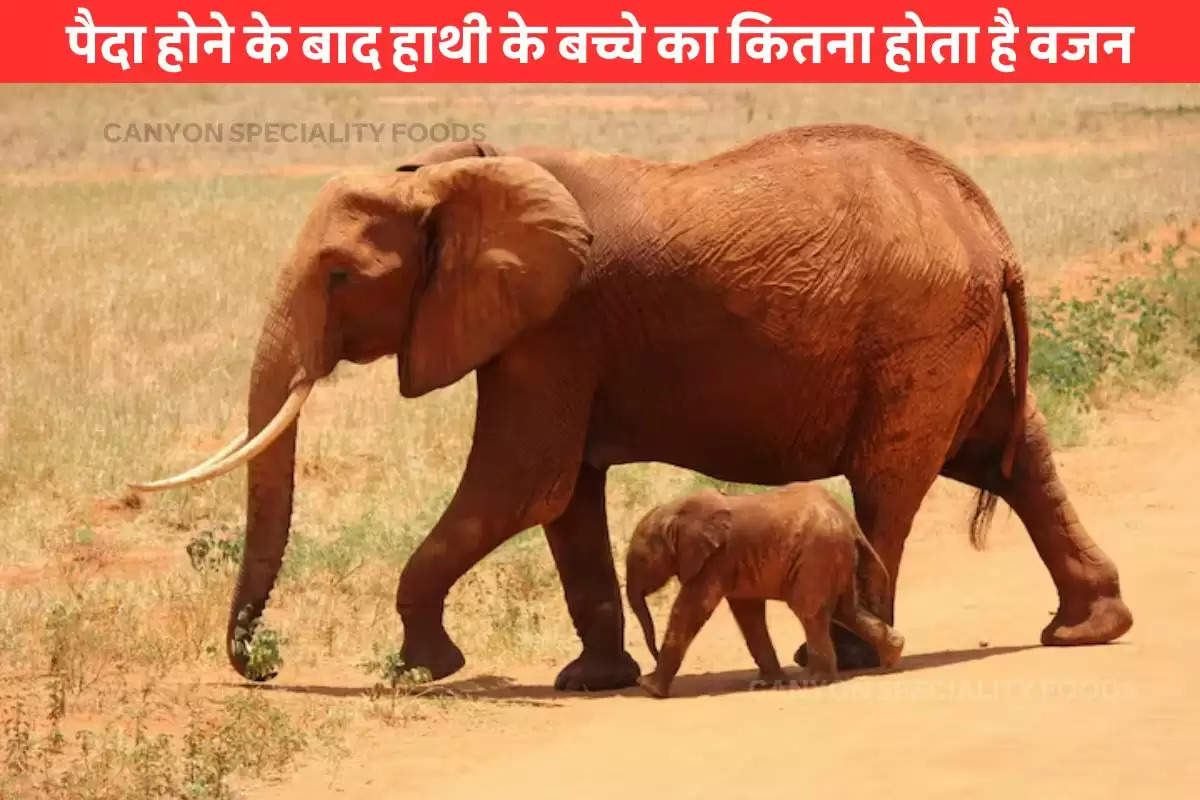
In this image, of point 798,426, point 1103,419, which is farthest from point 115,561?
point 1103,419

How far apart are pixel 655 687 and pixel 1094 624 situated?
237cm

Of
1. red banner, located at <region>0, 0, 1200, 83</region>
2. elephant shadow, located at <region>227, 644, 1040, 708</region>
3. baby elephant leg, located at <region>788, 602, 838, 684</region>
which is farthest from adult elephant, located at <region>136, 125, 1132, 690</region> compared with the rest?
red banner, located at <region>0, 0, 1200, 83</region>

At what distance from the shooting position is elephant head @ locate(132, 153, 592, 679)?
1115cm

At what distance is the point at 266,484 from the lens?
1120 cm

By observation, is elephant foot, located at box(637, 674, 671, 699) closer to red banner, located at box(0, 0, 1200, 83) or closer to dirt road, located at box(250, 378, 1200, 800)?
dirt road, located at box(250, 378, 1200, 800)

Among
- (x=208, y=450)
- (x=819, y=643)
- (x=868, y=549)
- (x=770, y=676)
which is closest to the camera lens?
(x=819, y=643)

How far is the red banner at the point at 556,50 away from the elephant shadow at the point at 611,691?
35.4m

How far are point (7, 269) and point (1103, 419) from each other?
35.3 ft

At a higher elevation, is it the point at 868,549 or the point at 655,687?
the point at 868,549

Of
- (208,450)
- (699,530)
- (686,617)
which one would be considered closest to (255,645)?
(686,617)

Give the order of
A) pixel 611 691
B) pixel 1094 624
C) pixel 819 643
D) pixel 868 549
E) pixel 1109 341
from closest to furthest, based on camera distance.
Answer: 1. pixel 819 643
2. pixel 868 549
3. pixel 611 691
4. pixel 1094 624
5. pixel 1109 341

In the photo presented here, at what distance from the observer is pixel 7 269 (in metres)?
24.0

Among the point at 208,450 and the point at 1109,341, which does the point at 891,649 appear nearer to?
the point at 208,450

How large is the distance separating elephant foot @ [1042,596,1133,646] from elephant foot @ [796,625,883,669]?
99cm
